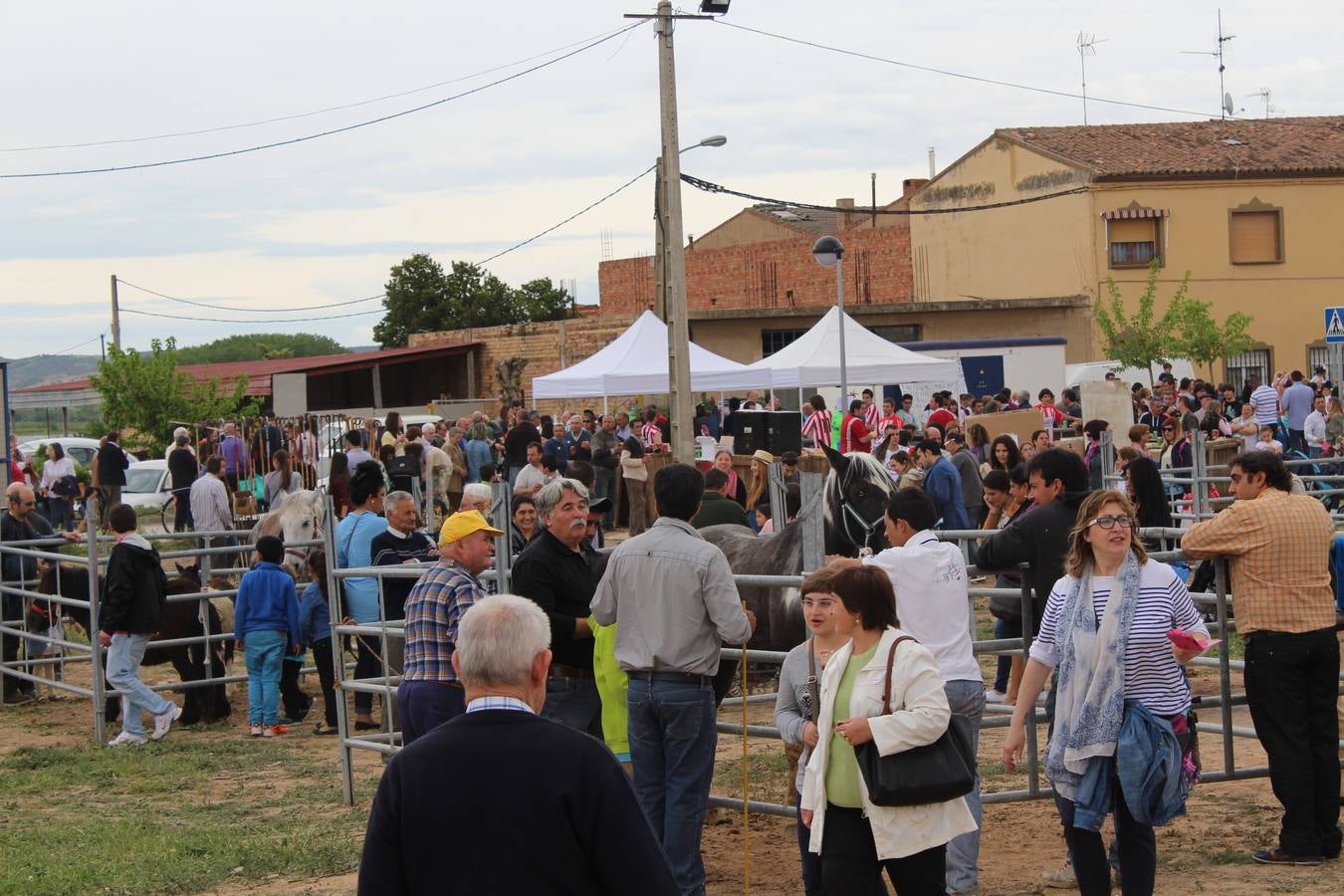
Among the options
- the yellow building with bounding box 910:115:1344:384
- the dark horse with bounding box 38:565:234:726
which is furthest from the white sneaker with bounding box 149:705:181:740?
the yellow building with bounding box 910:115:1344:384

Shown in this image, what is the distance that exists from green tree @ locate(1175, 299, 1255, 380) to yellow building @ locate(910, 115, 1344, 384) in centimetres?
280

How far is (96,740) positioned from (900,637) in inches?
337

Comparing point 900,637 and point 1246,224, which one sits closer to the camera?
point 900,637

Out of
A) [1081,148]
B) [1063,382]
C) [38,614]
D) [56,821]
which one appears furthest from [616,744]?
[1081,148]

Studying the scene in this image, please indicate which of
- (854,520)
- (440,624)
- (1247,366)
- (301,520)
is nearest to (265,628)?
(301,520)

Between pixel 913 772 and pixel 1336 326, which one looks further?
pixel 1336 326

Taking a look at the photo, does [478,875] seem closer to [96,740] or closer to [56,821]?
[56,821]

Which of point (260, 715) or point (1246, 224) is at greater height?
point (1246, 224)

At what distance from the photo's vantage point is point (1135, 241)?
4231 centimetres

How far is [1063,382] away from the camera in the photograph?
36.6 meters

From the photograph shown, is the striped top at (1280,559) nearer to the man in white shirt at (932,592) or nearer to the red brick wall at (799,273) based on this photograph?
the man in white shirt at (932,592)

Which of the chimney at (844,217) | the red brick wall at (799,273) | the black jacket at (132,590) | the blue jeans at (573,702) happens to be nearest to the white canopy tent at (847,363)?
the black jacket at (132,590)

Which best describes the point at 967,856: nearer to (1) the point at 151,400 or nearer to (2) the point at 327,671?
(2) the point at 327,671

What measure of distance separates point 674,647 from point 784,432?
12.3 meters
